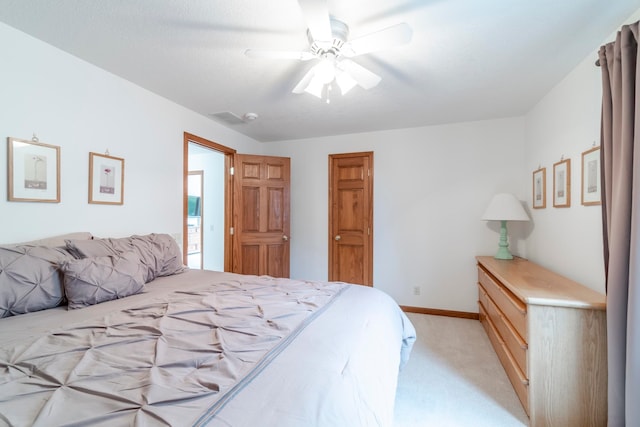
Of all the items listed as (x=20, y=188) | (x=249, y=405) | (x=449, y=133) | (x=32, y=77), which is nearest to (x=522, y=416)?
(x=249, y=405)

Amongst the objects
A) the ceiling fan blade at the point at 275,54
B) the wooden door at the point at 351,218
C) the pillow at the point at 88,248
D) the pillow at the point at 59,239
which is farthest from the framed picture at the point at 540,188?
the pillow at the point at 59,239

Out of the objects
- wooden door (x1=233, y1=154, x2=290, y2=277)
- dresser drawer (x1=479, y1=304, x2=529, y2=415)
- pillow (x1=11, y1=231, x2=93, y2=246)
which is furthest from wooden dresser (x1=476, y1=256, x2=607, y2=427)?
pillow (x1=11, y1=231, x2=93, y2=246)

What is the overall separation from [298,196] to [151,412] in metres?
3.53

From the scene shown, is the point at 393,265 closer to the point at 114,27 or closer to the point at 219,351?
the point at 219,351

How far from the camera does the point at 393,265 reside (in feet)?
11.9

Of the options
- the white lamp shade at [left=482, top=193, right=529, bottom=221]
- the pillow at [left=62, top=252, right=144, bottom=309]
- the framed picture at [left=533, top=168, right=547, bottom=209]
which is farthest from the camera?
the white lamp shade at [left=482, top=193, right=529, bottom=221]

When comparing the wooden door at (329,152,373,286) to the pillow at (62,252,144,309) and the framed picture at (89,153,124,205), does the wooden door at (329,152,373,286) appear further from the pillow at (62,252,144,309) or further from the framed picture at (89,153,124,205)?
the pillow at (62,252,144,309)

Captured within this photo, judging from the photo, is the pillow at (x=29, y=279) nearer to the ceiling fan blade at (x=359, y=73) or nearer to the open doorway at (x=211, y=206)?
the ceiling fan blade at (x=359, y=73)

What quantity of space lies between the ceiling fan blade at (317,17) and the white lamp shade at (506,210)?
2425 millimetres

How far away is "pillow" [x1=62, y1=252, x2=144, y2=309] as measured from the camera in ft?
4.73

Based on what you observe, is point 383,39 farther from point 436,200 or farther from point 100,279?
point 436,200

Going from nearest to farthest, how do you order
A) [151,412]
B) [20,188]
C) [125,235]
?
[151,412], [20,188], [125,235]

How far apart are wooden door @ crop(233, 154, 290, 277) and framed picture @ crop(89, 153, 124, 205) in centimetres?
145

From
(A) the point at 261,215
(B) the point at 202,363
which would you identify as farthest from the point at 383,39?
(A) the point at 261,215
